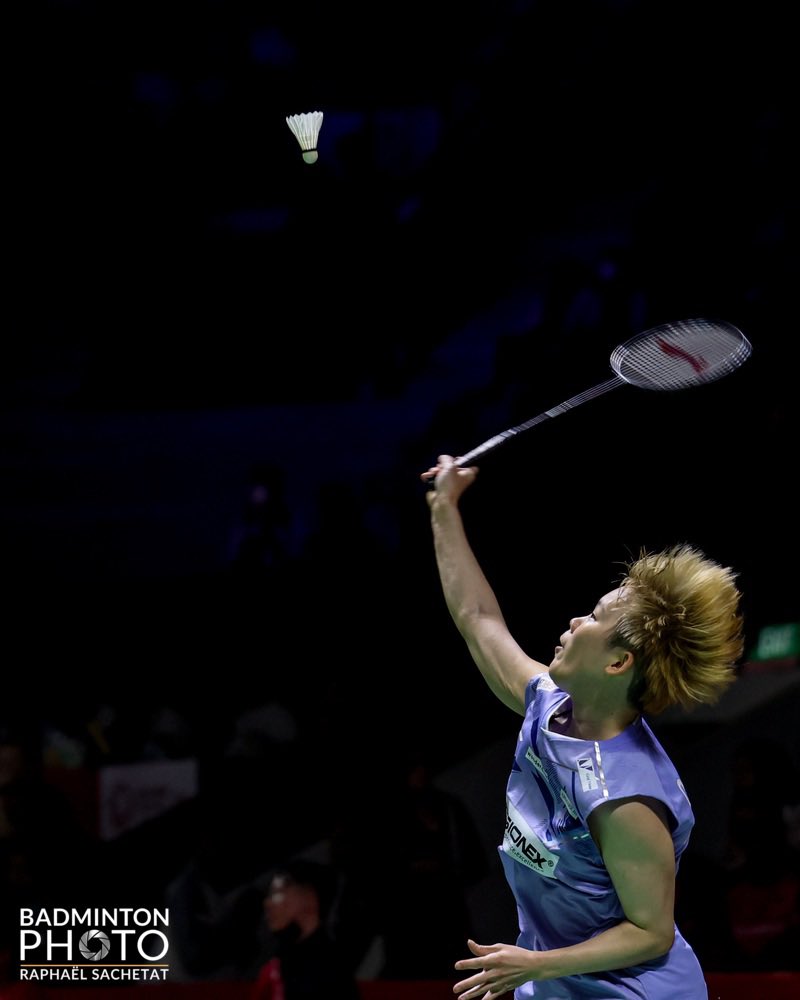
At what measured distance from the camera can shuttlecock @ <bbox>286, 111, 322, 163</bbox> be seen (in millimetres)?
5316

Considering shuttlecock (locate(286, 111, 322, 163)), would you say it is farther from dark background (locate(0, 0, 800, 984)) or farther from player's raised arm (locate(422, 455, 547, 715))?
player's raised arm (locate(422, 455, 547, 715))

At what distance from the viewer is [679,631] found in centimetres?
211

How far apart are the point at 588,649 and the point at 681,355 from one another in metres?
1.08

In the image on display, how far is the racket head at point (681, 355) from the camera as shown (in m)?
2.93

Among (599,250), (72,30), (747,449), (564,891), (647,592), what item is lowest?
(564,891)

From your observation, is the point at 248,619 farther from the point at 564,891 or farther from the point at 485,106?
the point at 564,891

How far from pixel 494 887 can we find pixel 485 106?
3312mm

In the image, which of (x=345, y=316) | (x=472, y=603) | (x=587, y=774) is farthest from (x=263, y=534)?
(x=587, y=774)

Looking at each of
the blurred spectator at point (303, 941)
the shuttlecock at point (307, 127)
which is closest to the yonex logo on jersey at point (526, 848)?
the blurred spectator at point (303, 941)

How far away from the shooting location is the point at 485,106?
18.4ft

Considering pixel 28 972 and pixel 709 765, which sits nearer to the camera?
pixel 28 972

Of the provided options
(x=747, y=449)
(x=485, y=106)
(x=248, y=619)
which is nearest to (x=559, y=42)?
(x=485, y=106)

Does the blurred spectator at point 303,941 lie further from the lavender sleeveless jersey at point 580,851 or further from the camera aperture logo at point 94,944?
the lavender sleeveless jersey at point 580,851

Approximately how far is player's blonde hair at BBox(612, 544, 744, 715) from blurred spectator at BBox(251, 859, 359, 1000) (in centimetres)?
265
